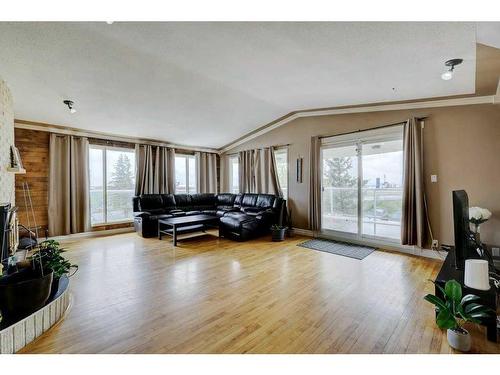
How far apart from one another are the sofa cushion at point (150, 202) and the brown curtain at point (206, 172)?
152 centimetres

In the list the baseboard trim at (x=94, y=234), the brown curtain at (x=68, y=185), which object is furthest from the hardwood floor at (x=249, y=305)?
the brown curtain at (x=68, y=185)

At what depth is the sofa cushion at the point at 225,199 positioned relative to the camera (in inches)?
263

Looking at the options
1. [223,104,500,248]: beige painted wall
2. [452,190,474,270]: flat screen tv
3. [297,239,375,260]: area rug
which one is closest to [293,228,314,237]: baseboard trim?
[297,239,375,260]: area rug

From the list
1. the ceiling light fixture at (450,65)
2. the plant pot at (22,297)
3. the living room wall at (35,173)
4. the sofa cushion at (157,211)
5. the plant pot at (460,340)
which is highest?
the ceiling light fixture at (450,65)

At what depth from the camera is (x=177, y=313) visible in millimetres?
2135

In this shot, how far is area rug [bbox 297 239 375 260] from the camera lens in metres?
3.90

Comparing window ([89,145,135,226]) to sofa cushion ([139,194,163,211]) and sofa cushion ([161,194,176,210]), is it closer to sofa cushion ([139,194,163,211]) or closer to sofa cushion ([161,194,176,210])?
sofa cushion ([139,194,163,211])

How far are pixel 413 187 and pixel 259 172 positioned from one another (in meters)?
3.50

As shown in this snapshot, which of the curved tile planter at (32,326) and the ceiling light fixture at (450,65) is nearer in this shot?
the curved tile planter at (32,326)

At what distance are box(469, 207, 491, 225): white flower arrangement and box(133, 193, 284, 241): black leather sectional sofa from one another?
3239 millimetres

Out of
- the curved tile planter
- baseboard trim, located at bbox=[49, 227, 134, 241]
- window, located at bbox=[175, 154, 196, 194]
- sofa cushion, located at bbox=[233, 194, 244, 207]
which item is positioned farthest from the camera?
window, located at bbox=[175, 154, 196, 194]

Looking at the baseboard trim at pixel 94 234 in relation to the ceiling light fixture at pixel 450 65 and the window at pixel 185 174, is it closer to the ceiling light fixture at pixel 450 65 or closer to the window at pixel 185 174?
the window at pixel 185 174
